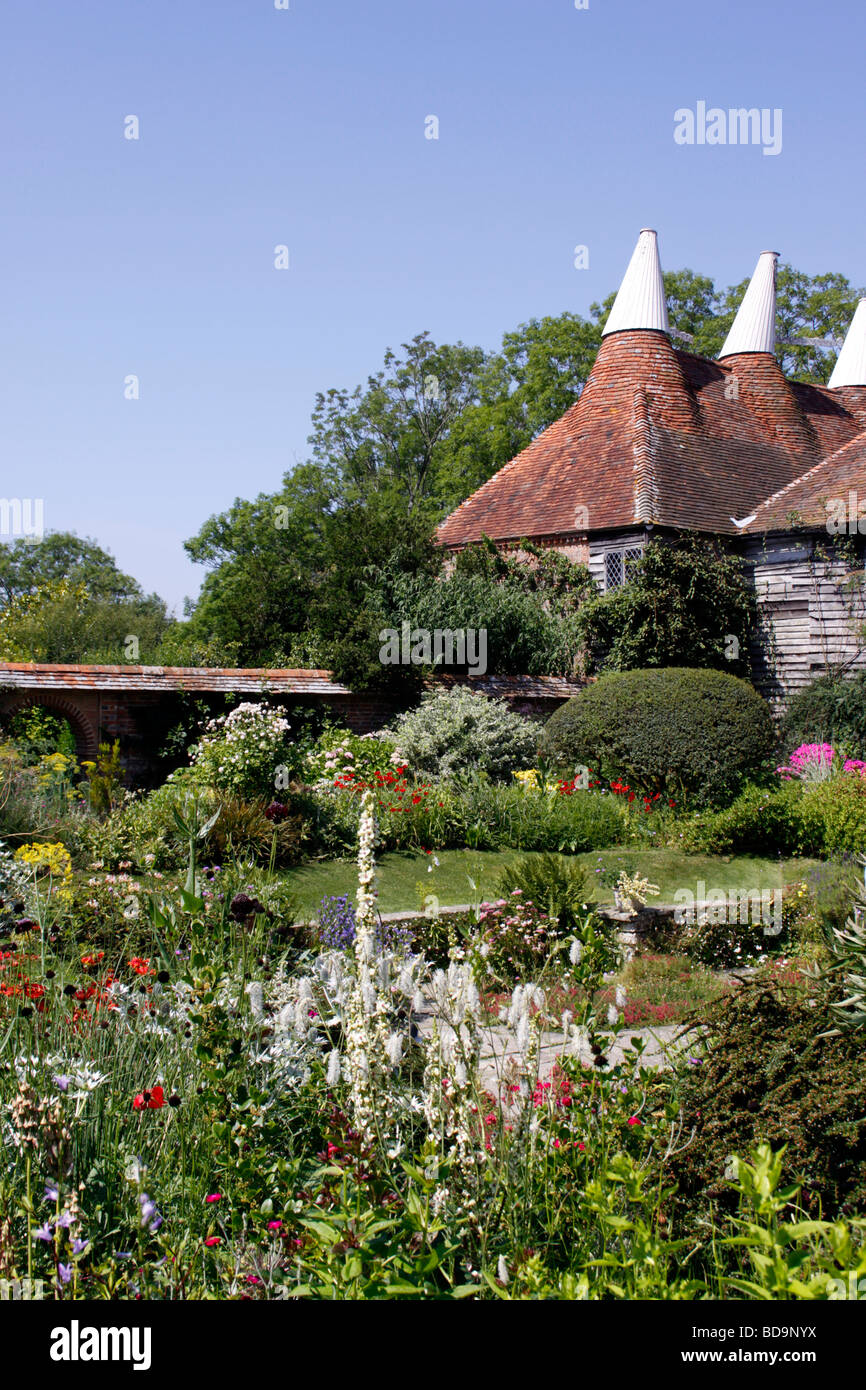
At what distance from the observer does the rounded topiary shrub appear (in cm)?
1326

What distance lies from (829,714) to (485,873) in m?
9.13

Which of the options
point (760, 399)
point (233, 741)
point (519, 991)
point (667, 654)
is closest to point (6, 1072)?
point (519, 991)

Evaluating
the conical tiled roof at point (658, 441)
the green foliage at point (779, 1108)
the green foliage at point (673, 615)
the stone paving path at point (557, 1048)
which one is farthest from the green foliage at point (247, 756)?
the conical tiled roof at point (658, 441)

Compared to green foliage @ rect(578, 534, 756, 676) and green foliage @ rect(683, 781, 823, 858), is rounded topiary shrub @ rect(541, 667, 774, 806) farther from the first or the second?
green foliage @ rect(578, 534, 756, 676)

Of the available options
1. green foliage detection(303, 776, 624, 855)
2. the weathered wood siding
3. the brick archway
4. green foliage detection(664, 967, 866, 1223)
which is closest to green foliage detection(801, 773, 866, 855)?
green foliage detection(303, 776, 624, 855)

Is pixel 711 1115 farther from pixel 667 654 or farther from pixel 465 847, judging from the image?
pixel 667 654

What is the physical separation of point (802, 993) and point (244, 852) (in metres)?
5.61

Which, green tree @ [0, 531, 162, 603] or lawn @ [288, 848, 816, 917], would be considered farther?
green tree @ [0, 531, 162, 603]

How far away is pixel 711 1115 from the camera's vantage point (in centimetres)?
350

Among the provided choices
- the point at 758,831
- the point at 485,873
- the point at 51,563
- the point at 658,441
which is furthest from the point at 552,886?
the point at 51,563

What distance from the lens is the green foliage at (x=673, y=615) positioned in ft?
58.4

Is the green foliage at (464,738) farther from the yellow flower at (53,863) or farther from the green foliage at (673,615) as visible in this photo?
the yellow flower at (53,863)

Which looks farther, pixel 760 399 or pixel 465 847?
pixel 760 399

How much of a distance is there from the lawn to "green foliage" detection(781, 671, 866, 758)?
6.01 meters
